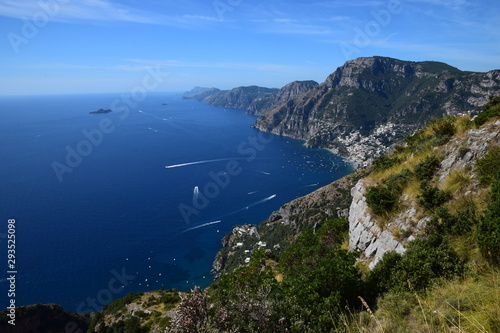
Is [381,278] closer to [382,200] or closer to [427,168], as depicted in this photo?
[382,200]

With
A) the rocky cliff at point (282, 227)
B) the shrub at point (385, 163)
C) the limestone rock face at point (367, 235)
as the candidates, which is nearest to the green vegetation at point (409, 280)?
the limestone rock face at point (367, 235)

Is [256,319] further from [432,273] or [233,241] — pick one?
[233,241]

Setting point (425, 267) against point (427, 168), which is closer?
point (425, 267)

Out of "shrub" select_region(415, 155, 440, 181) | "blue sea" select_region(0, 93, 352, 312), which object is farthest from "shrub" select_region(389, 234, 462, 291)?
"blue sea" select_region(0, 93, 352, 312)

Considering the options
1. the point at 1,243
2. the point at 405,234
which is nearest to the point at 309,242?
the point at 405,234

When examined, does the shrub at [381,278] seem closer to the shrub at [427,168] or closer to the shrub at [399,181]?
the shrub at [399,181]

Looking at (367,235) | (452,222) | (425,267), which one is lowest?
(367,235)

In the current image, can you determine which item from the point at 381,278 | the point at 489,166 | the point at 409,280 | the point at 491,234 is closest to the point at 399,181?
the point at 489,166
